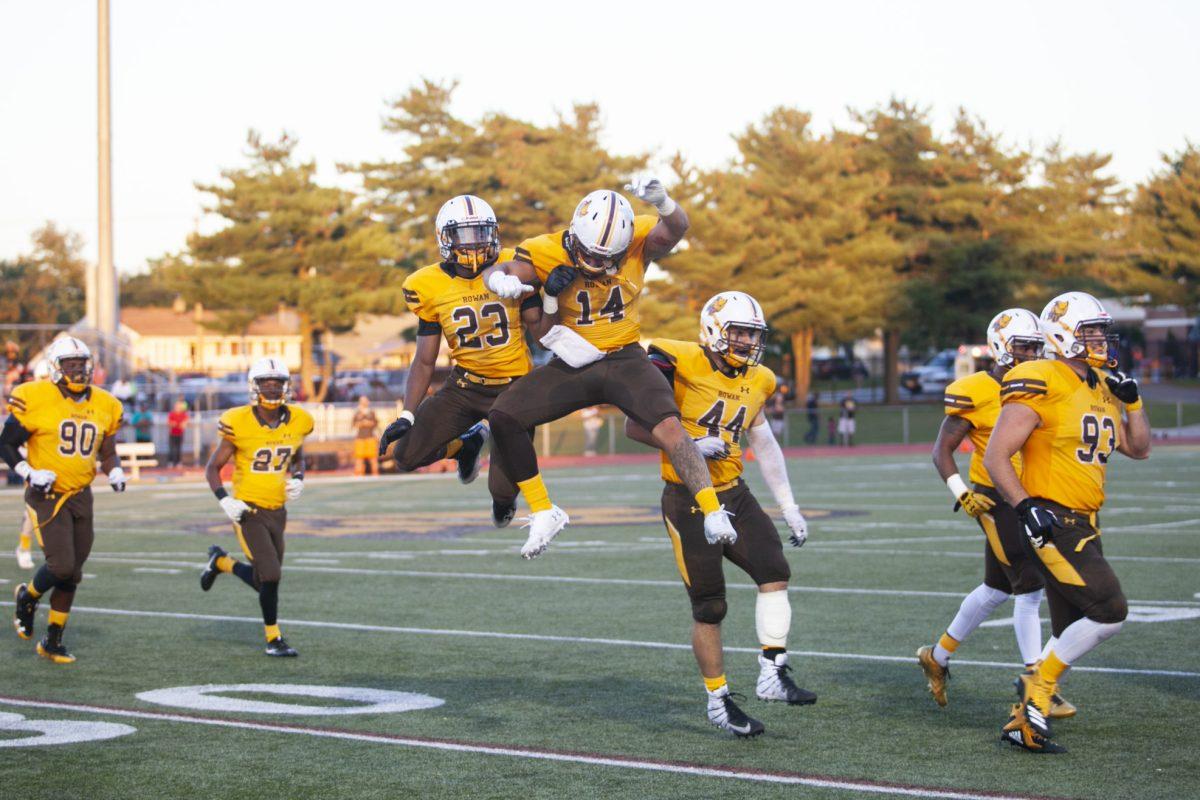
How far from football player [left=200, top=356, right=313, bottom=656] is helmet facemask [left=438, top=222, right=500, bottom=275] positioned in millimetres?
3589

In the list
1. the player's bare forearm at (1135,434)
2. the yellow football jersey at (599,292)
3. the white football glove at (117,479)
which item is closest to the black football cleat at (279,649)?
the white football glove at (117,479)

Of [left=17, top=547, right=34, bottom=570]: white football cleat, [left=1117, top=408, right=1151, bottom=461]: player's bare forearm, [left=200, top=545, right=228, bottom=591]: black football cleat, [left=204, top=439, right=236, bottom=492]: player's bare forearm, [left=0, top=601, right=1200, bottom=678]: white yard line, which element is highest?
[left=1117, top=408, right=1151, bottom=461]: player's bare forearm

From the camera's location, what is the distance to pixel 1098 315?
25.2 feet

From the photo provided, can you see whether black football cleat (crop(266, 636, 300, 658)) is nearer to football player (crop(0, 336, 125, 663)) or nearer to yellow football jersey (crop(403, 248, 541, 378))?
football player (crop(0, 336, 125, 663))

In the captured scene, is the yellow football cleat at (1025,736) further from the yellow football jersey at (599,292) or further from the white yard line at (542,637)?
the yellow football jersey at (599,292)

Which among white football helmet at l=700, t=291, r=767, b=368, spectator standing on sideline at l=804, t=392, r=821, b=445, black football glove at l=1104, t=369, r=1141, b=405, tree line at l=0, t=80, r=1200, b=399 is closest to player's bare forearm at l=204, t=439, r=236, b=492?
white football helmet at l=700, t=291, r=767, b=368

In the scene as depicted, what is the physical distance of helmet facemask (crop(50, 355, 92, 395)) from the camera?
11.3 m

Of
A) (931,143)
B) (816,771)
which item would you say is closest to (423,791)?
(816,771)

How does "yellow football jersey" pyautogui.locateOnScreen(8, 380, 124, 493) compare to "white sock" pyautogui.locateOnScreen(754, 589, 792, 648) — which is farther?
"yellow football jersey" pyautogui.locateOnScreen(8, 380, 124, 493)

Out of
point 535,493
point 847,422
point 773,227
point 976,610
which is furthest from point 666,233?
point 773,227

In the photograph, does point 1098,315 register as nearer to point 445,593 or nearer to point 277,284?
point 445,593

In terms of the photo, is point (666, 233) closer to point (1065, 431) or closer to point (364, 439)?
point (1065, 431)

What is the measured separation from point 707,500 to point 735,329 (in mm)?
1002

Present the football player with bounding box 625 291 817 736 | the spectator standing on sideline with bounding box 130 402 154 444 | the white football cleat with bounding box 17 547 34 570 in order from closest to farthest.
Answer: the football player with bounding box 625 291 817 736 → the white football cleat with bounding box 17 547 34 570 → the spectator standing on sideline with bounding box 130 402 154 444
